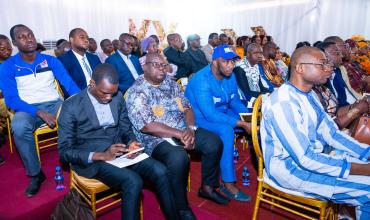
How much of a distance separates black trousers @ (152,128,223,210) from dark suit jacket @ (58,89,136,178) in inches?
12.2

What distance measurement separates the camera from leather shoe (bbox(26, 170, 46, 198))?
2547 millimetres

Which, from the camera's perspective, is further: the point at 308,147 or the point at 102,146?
the point at 102,146

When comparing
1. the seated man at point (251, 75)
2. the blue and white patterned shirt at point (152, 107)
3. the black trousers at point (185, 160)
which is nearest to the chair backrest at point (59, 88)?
the blue and white patterned shirt at point (152, 107)

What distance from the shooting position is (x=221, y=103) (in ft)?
9.72

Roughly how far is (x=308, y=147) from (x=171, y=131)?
1.10 metres

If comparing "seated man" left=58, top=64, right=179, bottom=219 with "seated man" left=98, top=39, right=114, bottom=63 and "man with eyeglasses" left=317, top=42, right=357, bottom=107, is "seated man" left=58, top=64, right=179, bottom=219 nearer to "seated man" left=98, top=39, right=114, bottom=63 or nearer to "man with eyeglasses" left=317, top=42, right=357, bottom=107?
"man with eyeglasses" left=317, top=42, right=357, bottom=107

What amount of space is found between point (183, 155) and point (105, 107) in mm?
714

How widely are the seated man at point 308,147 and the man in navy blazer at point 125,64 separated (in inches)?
112

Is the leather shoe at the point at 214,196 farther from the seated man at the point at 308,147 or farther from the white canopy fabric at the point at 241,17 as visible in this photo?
the white canopy fabric at the point at 241,17

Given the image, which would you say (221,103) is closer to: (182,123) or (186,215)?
(182,123)

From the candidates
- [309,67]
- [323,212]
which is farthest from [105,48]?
[323,212]

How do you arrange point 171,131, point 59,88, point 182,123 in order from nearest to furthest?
point 171,131, point 182,123, point 59,88

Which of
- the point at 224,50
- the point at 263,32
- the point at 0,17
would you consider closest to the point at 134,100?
the point at 224,50

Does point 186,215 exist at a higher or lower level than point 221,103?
lower
